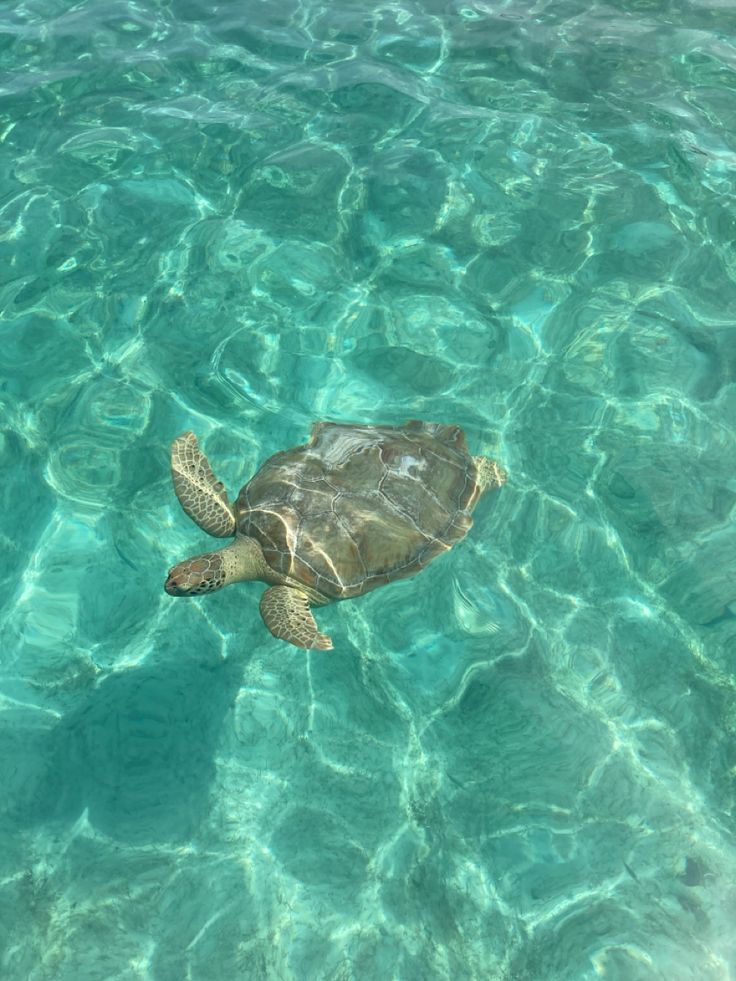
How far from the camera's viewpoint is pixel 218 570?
18.5ft

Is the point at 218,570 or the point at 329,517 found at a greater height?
the point at 329,517

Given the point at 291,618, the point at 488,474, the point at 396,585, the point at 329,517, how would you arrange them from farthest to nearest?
1. the point at 488,474
2. the point at 396,585
3. the point at 329,517
4. the point at 291,618

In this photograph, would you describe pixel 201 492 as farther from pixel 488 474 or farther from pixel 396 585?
pixel 488 474

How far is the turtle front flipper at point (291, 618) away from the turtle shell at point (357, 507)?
170mm

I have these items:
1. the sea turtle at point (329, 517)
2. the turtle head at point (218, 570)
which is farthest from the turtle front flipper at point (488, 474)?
the turtle head at point (218, 570)

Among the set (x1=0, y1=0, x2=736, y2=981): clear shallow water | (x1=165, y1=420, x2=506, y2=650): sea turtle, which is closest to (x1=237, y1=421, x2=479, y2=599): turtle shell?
(x1=165, y1=420, x2=506, y2=650): sea turtle

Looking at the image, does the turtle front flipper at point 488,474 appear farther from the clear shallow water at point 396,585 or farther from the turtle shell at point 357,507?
the clear shallow water at point 396,585

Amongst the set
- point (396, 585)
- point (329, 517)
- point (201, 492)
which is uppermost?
point (329, 517)

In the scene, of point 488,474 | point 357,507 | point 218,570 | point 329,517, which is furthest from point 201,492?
point 488,474

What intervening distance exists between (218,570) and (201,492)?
2.93 feet

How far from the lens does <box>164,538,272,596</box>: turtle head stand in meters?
5.55

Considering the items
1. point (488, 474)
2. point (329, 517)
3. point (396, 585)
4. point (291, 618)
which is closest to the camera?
point (291, 618)

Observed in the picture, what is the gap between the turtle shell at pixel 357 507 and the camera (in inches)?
224

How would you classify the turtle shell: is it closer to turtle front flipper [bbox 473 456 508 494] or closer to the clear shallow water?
turtle front flipper [bbox 473 456 508 494]
